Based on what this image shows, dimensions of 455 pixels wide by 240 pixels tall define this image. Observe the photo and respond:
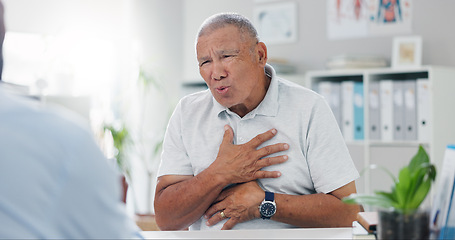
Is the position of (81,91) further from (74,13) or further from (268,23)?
(268,23)

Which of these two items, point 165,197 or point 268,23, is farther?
point 268,23

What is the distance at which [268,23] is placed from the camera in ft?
13.9

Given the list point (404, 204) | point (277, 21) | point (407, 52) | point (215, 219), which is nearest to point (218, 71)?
point (215, 219)

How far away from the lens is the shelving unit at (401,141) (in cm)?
317

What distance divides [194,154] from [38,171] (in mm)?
1212

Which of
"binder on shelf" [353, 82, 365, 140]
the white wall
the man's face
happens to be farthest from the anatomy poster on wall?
the man's face

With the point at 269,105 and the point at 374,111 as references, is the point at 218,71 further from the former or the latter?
the point at 374,111

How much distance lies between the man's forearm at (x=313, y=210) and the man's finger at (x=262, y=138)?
0.18 meters

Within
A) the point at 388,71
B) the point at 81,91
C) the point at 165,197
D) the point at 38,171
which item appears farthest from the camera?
the point at 81,91

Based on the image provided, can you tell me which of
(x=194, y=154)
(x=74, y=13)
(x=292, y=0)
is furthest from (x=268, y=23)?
(x=194, y=154)

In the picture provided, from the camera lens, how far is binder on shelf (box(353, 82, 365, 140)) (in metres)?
3.43

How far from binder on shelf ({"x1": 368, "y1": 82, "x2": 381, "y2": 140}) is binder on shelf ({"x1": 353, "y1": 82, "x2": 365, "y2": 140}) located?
5cm

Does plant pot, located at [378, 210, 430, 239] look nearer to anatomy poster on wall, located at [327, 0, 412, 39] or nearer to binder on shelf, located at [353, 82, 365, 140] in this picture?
binder on shelf, located at [353, 82, 365, 140]

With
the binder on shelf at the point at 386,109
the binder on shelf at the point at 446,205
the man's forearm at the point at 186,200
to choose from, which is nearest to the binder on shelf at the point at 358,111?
the binder on shelf at the point at 386,109
